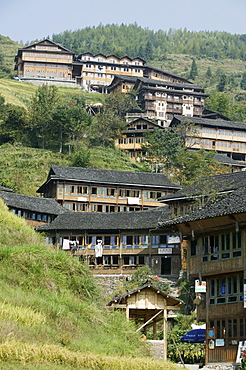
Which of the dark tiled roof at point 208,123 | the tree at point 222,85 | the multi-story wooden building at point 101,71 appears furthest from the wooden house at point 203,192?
the tree at point 222,85

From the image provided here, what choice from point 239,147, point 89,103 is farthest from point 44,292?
point 89,103

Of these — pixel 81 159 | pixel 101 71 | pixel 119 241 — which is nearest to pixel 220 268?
pixel 119 241

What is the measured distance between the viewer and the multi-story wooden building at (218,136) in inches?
3573

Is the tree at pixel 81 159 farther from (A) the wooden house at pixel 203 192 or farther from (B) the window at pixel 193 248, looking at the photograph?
(B) the window at pixel 193 248

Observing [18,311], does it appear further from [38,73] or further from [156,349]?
[38,73]

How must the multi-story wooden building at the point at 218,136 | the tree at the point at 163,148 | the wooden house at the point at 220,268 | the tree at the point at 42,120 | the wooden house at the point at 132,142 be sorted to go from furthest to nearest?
the multi-story wooden building at the point at 218,136
the wooden house at the point at 132,142
the tree at the point at 42,120
the tree at the point at 163,148
the wooden house at the point at 220,268

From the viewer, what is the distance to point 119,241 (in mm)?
58281

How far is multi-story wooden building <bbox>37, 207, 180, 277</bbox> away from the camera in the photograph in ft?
186

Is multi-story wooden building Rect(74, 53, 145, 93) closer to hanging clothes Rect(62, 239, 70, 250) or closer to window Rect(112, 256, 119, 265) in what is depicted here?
window Rect(112, 256, 119, 265)

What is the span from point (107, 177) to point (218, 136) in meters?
28.6

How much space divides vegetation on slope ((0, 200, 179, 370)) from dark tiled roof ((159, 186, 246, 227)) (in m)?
7.93

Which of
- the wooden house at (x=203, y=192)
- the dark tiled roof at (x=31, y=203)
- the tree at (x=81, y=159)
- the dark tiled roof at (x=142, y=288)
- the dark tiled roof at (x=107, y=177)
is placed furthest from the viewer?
the tree at (x=81, y=159)

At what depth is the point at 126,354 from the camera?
886 inches

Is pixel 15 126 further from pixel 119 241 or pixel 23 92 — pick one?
pixel 119 241
